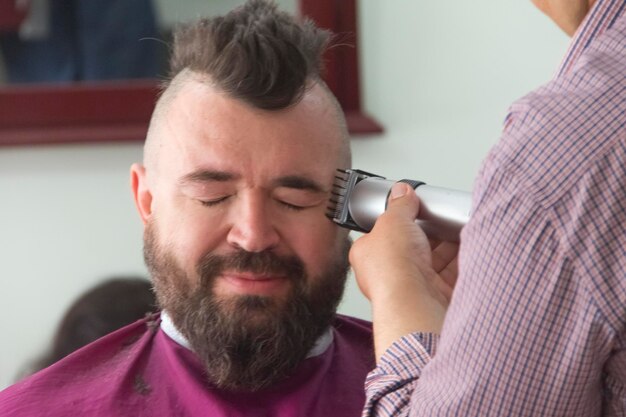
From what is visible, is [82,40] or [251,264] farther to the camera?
[82,40]

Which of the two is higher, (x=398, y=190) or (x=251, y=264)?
(x=398, y=190)

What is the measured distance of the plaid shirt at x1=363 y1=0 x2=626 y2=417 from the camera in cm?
100

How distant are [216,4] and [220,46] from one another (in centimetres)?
128

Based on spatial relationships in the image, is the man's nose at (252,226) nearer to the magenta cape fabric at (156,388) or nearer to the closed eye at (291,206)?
the closed eye at (291,206)

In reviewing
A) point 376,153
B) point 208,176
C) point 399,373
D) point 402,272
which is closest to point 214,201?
point 208,176

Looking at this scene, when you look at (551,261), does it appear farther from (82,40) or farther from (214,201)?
(82,40)

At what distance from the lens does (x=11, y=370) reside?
314 centimetres

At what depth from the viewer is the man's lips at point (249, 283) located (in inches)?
66.1

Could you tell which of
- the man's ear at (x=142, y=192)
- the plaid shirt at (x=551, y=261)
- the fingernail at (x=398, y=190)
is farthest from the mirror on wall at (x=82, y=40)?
the plaid shirt at (x=551, y=261)

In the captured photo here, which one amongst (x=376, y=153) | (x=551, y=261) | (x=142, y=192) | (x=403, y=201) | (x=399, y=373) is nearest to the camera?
(x=551, y=261)

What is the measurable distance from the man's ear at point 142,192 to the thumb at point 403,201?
1.81 feet

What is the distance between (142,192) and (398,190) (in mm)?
593

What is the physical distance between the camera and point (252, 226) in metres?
1.65

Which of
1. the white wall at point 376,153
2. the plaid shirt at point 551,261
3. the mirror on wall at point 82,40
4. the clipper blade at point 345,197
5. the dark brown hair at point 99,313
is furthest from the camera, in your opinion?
the mirror on wall at point 82,40
